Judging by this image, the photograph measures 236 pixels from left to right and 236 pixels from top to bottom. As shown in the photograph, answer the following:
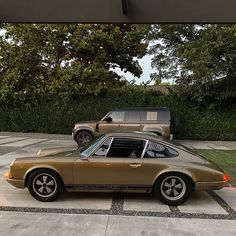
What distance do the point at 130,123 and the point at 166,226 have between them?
1130cm

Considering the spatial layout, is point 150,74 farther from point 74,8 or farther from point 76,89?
point 74,8

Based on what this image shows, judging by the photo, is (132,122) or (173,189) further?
(132,122)

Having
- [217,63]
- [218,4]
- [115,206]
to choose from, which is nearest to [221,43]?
[217,63]

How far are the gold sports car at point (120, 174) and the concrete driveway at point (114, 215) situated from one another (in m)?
0.26

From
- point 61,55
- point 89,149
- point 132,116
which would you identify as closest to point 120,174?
point 89,149

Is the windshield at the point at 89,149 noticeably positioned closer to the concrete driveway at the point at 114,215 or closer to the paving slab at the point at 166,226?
the concrete driveway at the point at 114,215

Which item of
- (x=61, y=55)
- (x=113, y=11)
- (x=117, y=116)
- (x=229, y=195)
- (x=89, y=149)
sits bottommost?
(x=229, y=195)

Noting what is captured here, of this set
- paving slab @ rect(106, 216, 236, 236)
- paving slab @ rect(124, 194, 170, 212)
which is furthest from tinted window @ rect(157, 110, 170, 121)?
paving slab @ rect(106, 216, 236, 236)

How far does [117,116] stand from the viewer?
17.2 m

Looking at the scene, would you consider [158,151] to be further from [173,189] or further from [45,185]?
[45,185]

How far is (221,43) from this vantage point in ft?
59.0

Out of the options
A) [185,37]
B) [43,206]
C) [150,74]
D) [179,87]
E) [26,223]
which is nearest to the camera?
[26,223]

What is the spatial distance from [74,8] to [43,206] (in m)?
3.59

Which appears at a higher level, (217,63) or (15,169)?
(217,63)
